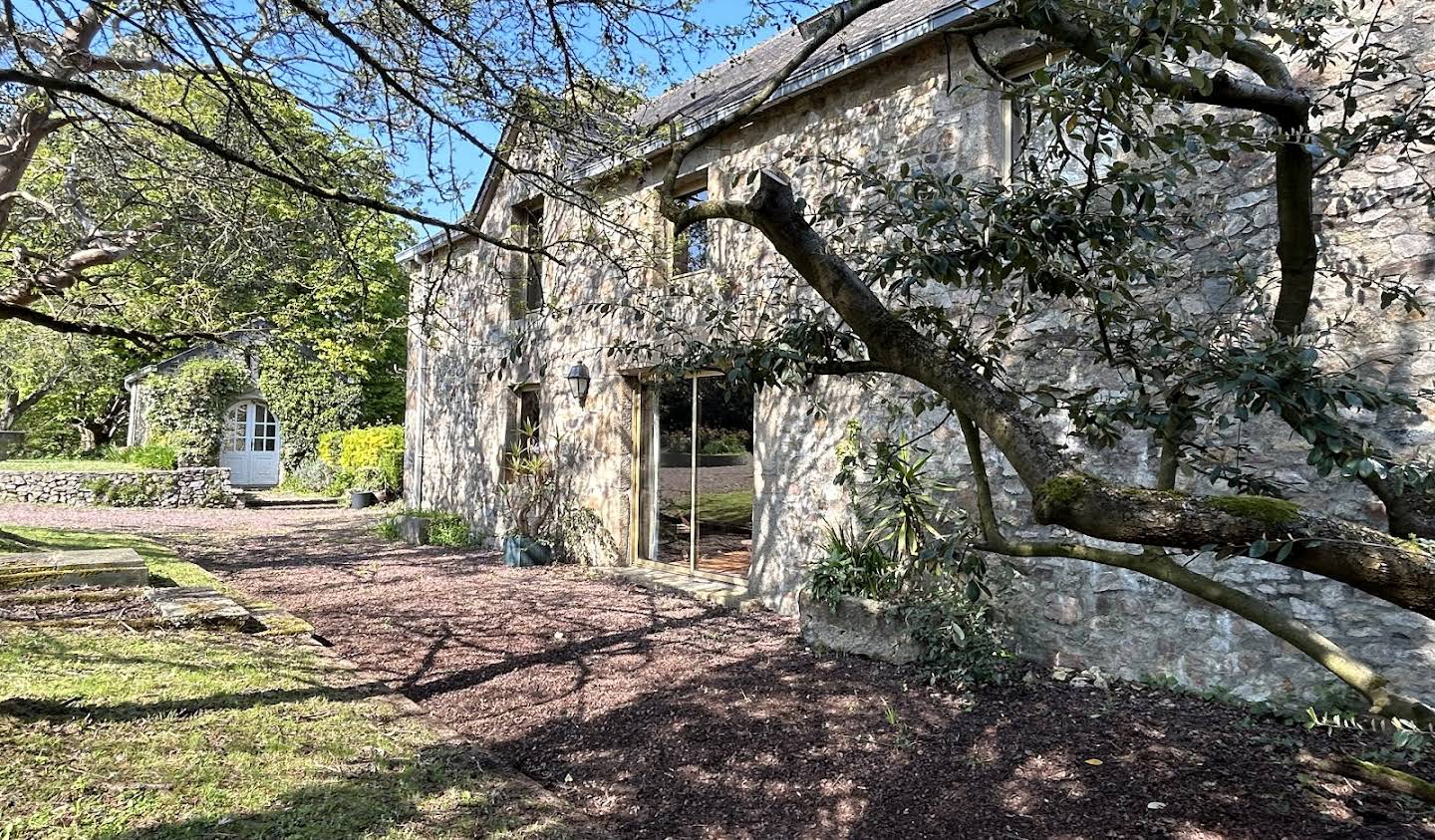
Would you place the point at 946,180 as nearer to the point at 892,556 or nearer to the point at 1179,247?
the point at 1179,247

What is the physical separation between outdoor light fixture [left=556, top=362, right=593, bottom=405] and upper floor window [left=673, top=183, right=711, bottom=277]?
1.70 metres

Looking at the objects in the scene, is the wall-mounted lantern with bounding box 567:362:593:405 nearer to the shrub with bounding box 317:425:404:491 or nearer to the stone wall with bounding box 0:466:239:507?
the shrub with bounding box 317:425:404:491

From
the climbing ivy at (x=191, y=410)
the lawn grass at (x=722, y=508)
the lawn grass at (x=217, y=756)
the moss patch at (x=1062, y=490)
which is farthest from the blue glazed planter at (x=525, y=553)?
the climbing ivy at (x=191, y=410)

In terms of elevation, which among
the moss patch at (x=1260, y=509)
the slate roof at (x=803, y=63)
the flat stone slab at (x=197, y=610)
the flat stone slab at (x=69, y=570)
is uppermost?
the slate roof at (x=803, y=63)

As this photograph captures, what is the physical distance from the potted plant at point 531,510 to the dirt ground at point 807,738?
7.96ft

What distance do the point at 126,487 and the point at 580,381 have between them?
37.7 feet

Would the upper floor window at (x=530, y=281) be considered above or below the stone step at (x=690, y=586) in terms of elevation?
above

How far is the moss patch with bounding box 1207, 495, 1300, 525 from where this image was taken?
1.54 meters

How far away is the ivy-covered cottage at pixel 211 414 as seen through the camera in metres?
18.3

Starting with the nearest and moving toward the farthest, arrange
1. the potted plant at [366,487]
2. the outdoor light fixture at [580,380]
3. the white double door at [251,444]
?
the outdoor light fixture at [580,380] → the potted plant at [366,487] → the white double door at [251,444]

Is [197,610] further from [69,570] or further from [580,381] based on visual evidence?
[580,381]

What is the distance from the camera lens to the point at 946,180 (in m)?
2.99

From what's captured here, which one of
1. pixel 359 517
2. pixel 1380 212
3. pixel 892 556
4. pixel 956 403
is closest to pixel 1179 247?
pixel 1380 212

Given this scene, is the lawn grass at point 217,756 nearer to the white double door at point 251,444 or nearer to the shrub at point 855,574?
the shrub at point 855,574
